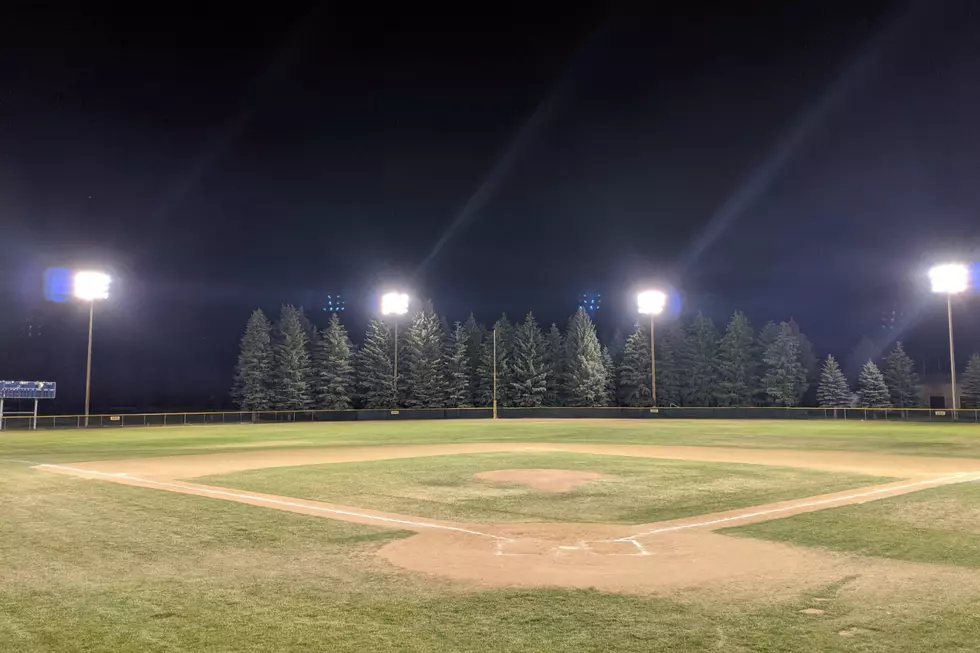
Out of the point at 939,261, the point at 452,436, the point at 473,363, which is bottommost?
the point at 452,436

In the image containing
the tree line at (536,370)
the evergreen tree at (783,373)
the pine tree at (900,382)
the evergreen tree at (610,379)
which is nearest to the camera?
the evergreen tree at (783,373)

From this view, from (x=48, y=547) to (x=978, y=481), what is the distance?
17.4 meters

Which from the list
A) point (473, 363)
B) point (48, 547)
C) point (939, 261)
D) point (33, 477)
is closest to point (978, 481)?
point (48, 547)

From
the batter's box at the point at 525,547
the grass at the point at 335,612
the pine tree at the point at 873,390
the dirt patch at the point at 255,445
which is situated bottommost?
the dirt patch at the point at 255,445

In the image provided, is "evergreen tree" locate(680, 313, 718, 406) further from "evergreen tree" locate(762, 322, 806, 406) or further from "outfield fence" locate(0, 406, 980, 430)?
"outfield fence" locate(0, 406, 980, 430)

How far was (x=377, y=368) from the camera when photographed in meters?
69.2

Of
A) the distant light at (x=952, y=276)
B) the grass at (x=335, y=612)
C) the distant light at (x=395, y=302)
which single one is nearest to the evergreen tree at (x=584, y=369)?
the distant light at (x=395, y=302)

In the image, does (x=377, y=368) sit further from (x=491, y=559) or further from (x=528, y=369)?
(x=491, y=559)

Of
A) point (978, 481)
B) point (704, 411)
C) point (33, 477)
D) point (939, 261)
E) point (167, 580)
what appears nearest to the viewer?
point (167, 580)

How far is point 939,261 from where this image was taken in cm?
4475

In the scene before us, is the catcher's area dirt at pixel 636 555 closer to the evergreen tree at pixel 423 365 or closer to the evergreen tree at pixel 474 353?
the evergreen tree at pixel 423 365

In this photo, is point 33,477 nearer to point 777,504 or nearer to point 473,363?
point 777,504

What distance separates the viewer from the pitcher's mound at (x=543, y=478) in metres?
14.7

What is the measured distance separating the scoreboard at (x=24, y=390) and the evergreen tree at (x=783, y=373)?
61.2m
